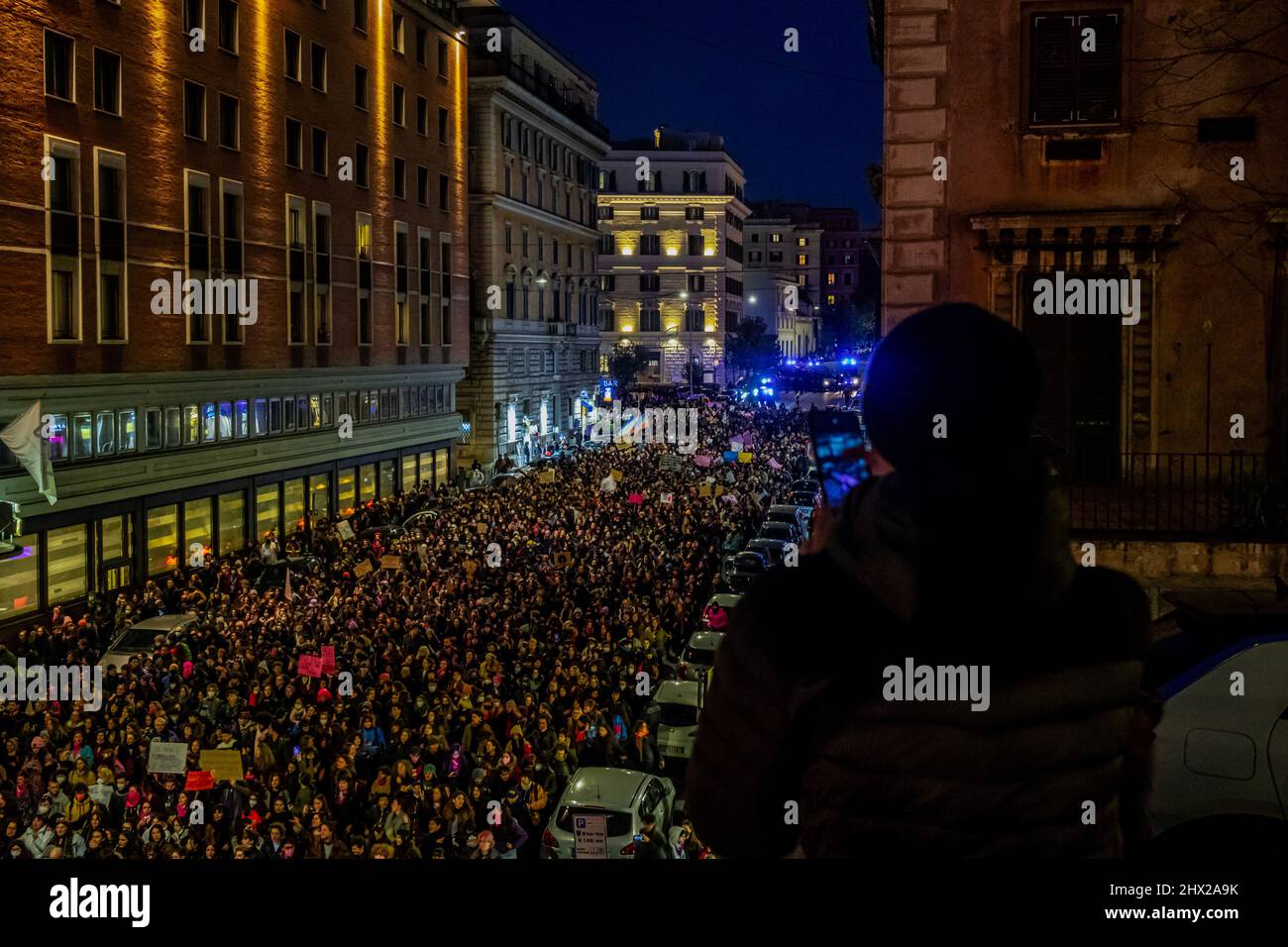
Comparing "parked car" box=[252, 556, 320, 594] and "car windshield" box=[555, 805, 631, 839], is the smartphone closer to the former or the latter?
"car windshield" box=[555, 805, 631, 839]

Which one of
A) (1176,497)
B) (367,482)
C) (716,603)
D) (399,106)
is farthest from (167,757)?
(399,106)

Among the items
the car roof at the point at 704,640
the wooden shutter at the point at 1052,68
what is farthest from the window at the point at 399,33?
the wooden shutter at the point at 1052,68

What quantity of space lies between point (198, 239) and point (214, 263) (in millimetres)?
1053

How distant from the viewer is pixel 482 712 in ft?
55.9

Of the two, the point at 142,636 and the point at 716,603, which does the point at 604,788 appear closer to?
the point at 716,603

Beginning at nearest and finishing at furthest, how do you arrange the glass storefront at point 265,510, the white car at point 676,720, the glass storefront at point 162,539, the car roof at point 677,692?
the white car at point 676,720, the car roof at point 677,692, the glass storefront at point 162,539, the glass storefront at point 265,510

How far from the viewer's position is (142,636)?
23469 mm

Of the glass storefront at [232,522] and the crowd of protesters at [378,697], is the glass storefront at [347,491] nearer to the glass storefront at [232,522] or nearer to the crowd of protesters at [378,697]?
the glass storefront at [232,522]

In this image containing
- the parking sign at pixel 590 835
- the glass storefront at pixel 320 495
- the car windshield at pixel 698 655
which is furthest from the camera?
the glass storefront at pixel 320 495

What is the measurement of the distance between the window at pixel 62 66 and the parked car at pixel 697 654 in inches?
748

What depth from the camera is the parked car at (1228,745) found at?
509 cm

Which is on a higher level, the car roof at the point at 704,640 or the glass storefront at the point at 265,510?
the glass storefront at the point at 265,510

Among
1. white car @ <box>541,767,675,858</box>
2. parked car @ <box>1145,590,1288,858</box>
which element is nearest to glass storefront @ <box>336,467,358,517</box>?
white car @ <box>541,767,675,858</box>

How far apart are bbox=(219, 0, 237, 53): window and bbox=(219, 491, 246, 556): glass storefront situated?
41.3ft
